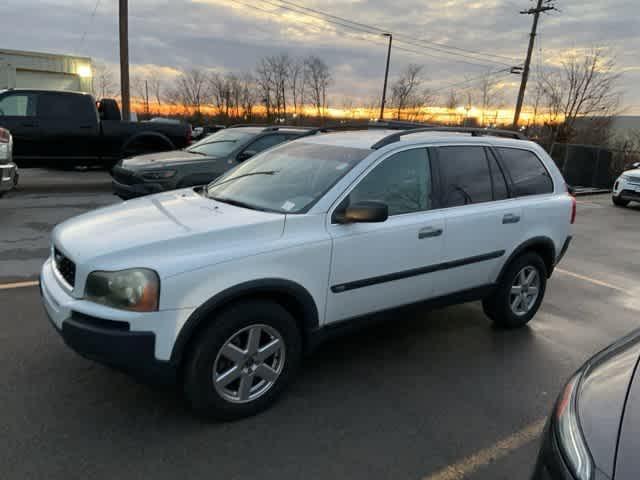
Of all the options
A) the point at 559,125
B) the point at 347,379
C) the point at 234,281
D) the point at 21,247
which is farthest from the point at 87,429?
the point at 559,125

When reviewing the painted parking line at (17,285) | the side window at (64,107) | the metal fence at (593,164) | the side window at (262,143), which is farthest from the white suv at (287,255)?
the metal fence at (593,164)

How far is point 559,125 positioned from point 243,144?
23.1 metres

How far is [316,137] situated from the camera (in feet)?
A: 14.0

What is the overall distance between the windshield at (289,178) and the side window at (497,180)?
1.30m

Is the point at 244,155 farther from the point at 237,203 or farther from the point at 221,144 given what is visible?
the point at 237,203

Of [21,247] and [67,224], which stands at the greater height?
[67,224]

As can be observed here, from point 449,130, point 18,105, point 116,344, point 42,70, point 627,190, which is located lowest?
point 627,190

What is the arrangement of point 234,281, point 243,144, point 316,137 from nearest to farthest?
point 234,281
point 316,137
point 243,144

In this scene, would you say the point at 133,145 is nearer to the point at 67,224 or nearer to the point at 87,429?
the point at 67,224

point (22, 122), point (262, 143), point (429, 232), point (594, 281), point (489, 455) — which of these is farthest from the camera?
point (22, 122)

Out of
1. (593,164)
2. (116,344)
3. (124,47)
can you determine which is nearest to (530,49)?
(593,164)

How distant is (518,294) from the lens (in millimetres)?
4492

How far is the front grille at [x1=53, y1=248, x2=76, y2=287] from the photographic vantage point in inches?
108

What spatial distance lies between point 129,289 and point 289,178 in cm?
151
